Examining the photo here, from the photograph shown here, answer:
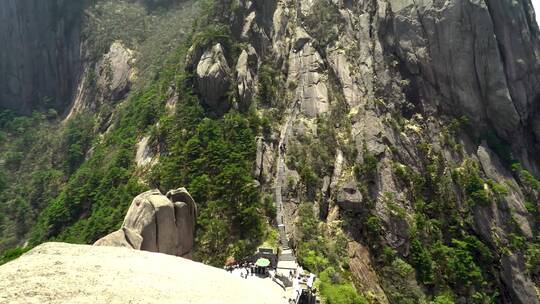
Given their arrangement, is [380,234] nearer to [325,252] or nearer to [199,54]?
[325,252]

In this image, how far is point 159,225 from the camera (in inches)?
1486

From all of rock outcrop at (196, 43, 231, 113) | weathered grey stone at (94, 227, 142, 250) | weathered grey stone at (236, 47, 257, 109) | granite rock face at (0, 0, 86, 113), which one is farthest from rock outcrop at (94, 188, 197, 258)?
granite rock face at (0, 0, 86, 113)

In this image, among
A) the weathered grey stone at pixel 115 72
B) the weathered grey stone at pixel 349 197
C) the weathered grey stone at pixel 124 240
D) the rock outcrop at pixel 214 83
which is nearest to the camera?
the weathered grey stone at pixel 124 240

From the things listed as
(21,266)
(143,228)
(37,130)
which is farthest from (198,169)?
(37,130)

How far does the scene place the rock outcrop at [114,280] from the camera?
2059 cm

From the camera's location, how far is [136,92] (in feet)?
268

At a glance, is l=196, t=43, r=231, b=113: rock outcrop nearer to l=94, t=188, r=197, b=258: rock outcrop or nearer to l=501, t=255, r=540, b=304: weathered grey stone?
l=94, t=188, r=197, b=258: rock outcrop

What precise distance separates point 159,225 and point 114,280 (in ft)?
48.6

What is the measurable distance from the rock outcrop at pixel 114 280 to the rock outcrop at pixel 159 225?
5.88 metres

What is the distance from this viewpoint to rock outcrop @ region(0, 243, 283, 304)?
20594 millimetres

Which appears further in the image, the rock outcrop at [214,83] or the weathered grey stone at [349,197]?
the rock outcrop at [214,83]

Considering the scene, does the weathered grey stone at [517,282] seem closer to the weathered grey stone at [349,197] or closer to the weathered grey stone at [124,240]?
the weathered grey stone at [349,197]

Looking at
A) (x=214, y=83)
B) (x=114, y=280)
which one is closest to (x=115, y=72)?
(x=214, y=83)

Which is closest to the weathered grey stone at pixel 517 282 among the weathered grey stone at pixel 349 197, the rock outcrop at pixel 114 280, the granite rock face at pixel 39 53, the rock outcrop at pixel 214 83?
the weathered grey stone at pixel 349 197
